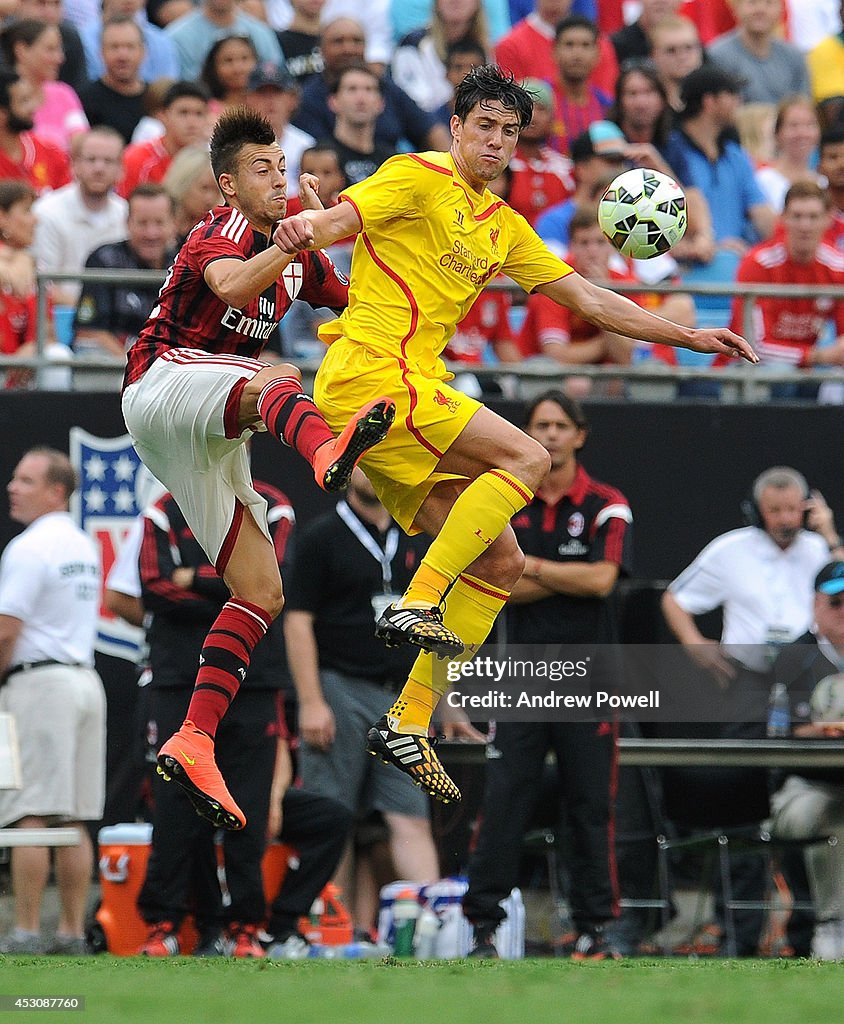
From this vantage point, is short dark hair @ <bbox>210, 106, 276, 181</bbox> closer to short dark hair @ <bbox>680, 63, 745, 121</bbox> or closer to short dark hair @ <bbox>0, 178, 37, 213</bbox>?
short dark hair @ <bbox>0, 178, 37, 213</bbox>

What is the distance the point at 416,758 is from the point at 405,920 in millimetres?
2730

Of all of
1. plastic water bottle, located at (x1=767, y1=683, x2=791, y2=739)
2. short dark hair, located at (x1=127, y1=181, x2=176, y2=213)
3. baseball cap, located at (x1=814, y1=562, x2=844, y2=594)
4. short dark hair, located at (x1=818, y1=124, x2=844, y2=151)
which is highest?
short dark hair, located at (x1=818, y1=124, x2=844, y2=151)

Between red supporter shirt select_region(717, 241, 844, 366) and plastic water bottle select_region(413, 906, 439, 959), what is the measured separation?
4.01m

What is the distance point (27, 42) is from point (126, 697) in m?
4.54

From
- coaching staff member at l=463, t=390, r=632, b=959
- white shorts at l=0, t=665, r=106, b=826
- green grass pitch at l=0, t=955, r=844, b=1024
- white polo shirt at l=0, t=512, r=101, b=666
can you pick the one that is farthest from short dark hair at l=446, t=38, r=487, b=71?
green grass pitch at l=0, t=955, r=844, b=1024

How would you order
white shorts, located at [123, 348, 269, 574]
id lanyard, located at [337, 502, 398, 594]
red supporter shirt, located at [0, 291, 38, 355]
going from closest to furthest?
white shorts, located at [123, 348, 269, 574] < id lanyard, located at [337, 502, 398, 594] < red supporter shirt, located at [0, 291, 38, 355]

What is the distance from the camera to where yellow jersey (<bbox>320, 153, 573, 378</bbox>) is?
24.9 feet

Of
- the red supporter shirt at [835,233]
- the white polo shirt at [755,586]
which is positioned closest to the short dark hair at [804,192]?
the red supporter shirt at [835,233]

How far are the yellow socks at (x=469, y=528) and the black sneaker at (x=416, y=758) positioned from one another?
0.61 metres

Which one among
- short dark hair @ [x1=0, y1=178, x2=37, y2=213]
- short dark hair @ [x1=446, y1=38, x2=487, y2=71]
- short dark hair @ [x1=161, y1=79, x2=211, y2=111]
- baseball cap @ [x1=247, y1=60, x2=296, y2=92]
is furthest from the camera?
short dark hair @ [x1=446, y1=38, x2=487, y2=71]

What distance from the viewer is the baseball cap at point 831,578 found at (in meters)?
10.5

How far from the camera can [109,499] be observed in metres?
11.6

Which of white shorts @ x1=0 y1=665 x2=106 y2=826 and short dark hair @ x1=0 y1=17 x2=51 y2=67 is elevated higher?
short dark hair @ x1=0 y1=17 x2=51 y2=67

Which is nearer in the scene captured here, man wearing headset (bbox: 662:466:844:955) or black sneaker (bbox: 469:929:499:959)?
black sneaker (bbox: 469:929:499:959)
